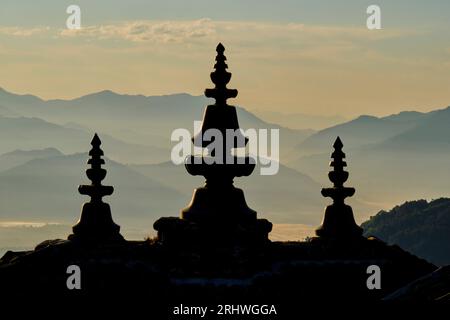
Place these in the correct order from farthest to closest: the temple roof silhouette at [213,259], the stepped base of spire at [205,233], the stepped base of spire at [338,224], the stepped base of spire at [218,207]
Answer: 1. the stepped base of spire at [338,224]
2. the stepped base of spire at [218,207]
3. the stepped base of spire at [205,233]
4. the temple roof silhouette at [213,259]

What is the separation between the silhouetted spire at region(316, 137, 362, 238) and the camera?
51938mm

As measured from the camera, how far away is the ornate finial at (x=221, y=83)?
48.8 m

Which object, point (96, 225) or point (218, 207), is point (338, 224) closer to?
point (218, 207)

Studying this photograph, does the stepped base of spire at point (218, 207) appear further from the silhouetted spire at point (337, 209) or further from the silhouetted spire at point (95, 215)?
the silhouetted spire at point (337, 209)

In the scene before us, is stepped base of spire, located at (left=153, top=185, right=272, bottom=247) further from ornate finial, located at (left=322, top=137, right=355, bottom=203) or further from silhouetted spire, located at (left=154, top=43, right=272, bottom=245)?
ornate finial, located at (left=322, top=137, right=355, bottom=203)

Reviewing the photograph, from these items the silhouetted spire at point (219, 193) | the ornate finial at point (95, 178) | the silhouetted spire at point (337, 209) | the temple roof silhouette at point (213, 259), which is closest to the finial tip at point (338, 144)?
the silhouetted spire at point (337, 209)

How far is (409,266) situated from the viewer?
49688 mm

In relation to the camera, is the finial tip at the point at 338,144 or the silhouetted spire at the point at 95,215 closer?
the silhouetted spire at the point at 95,215

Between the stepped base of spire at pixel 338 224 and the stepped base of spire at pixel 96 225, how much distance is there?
20.9ft

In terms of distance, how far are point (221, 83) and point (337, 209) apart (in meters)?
6.51

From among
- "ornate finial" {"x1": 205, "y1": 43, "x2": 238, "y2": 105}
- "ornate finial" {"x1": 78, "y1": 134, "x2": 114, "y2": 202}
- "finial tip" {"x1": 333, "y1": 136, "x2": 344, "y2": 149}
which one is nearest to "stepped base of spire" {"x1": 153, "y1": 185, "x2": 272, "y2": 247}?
"ornate finial" {"x1": 205, "y1": 43, "x2": 238, "y2": 105}

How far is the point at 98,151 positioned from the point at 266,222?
7.50m

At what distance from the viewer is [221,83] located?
48812 millimetres
